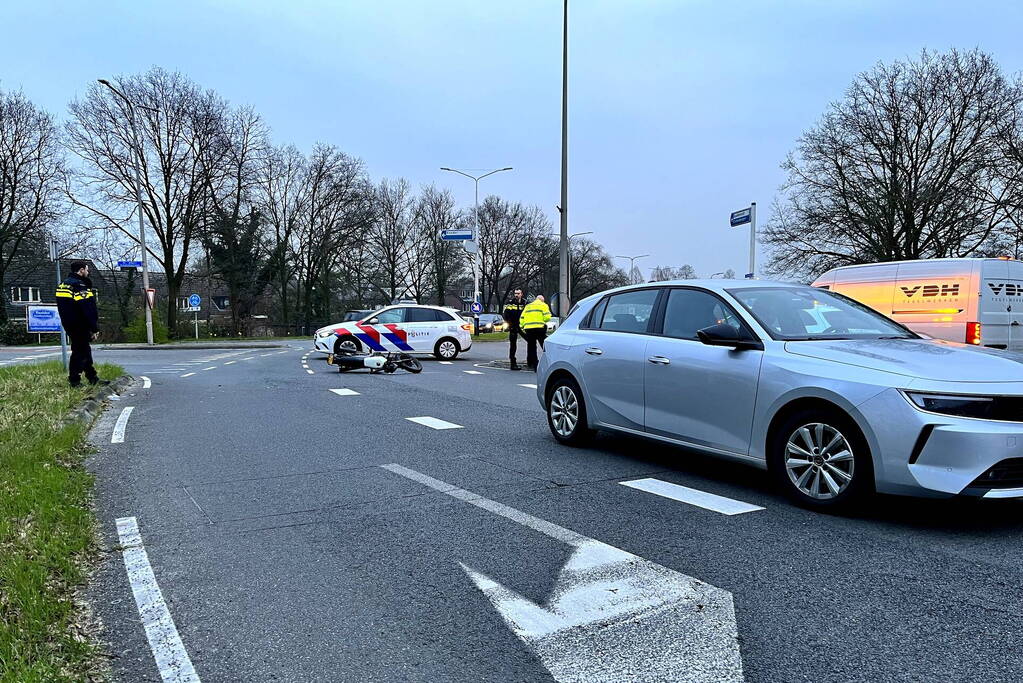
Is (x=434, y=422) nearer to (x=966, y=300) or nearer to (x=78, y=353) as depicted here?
(x=78, y=353)

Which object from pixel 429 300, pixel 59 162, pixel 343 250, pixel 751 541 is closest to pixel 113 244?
pixel 59 162

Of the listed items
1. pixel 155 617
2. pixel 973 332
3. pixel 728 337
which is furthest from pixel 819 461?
pixel 973 332

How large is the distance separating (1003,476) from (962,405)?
45 cm

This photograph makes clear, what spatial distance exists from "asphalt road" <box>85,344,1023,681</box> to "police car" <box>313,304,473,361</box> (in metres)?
14.2

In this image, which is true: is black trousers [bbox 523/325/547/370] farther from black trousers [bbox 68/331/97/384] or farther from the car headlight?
the car headlight

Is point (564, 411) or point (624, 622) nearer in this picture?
point (624, 622)

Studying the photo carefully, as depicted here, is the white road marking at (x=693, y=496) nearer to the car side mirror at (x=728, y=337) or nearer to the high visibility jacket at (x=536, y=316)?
the car side mirror at (x=728, y=337)

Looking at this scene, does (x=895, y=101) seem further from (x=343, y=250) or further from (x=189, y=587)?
(x=189, y=587)

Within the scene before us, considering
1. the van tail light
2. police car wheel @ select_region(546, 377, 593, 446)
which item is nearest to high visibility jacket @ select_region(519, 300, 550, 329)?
the van tail light

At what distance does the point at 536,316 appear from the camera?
16797 millimetres

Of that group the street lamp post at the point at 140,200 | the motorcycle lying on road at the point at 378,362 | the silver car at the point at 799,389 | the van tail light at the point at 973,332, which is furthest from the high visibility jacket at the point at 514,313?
the street lamp post at the point at 140,200

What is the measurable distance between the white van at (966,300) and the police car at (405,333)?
1203cm

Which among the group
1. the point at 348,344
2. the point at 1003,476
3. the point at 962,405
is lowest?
the point at 348,344

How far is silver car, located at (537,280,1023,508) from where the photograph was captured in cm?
432
